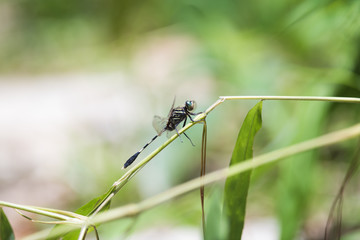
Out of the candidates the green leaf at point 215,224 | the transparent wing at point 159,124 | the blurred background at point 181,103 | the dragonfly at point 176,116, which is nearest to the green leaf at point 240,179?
the green leaf at point 215,224

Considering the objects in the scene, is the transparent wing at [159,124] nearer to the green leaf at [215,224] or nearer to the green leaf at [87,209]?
the green leaf at [215,224]

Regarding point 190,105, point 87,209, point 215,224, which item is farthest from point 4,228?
point 190,105

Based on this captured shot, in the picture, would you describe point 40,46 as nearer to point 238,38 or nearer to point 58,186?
point 58,186

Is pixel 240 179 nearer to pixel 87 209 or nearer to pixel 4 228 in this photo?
pixel 87 209

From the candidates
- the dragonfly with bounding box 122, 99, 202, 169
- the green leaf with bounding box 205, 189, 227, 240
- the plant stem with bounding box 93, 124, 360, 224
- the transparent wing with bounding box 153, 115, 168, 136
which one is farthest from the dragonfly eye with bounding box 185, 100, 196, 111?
the plant stem with bounding box 93, 124, 360, 224

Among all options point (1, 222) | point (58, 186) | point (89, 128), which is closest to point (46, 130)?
point (89, 128)
